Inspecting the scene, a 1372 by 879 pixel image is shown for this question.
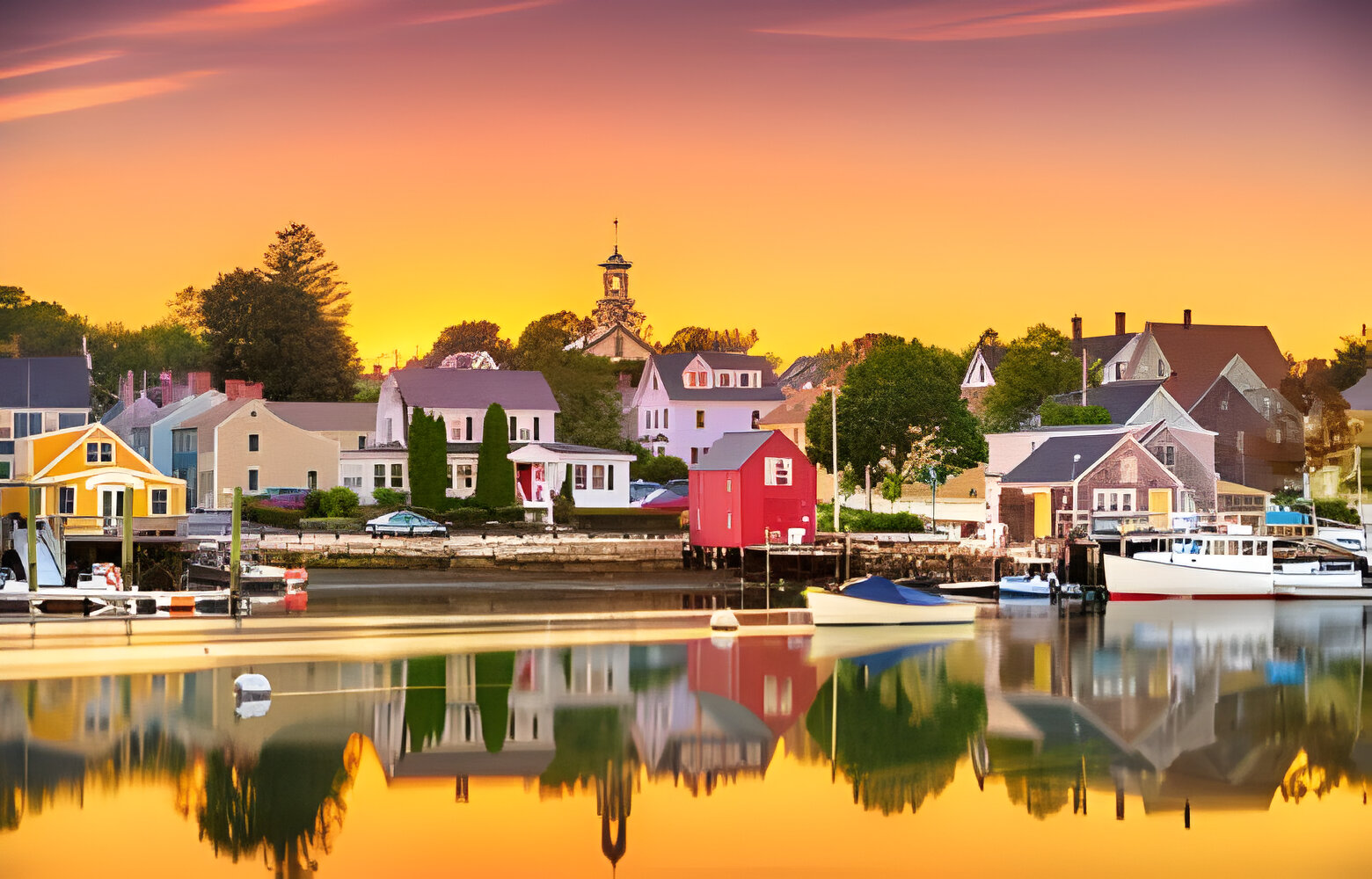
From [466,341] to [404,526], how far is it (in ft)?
291

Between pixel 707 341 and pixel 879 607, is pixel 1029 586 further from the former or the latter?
pixel 707 341

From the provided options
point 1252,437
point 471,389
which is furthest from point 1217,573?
point 471,389

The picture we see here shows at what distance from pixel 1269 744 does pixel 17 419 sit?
217ft

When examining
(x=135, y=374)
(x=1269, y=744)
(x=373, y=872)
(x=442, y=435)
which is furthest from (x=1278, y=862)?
(x=135, y=374)

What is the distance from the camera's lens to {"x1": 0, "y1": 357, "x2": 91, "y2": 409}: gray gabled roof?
79.3 m

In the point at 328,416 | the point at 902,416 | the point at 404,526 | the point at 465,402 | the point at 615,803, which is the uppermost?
the point at 465,402

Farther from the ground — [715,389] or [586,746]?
[715,389]

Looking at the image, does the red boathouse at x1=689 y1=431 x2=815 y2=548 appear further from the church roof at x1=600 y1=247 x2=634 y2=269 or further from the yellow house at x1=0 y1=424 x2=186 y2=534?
the church roof at x1=600 y1=247 x2=634 y2=269

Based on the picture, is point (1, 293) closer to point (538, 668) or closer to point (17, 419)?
point (17, 419)

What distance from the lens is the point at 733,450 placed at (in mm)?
64750

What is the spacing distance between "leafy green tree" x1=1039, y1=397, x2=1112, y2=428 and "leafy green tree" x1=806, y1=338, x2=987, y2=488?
6579mm

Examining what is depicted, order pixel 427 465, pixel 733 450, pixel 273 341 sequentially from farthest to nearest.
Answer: pixel 273 341 < pixel 427 465 < pixel 733 450

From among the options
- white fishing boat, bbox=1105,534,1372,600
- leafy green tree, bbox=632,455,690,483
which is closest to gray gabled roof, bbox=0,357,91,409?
leafy green tree, bbox=632,455,690,483

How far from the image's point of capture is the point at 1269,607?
5847 cm
